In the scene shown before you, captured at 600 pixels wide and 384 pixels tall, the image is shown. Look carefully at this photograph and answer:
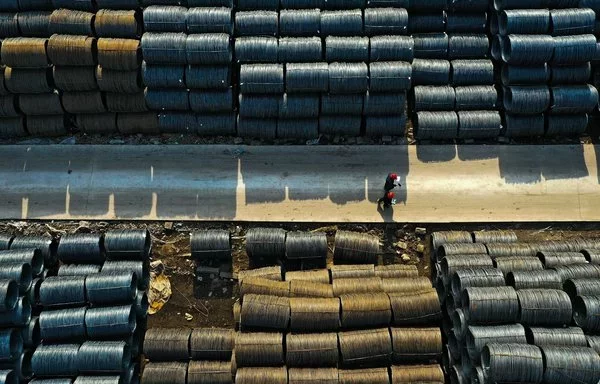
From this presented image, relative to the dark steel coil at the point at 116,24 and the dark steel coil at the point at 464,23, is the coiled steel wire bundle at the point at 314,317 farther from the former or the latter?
the dark steel coil at the point at 464,23

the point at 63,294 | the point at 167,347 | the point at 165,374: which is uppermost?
the point at 63,294

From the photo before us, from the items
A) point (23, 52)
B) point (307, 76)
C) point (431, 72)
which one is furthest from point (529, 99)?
point (23, 52)

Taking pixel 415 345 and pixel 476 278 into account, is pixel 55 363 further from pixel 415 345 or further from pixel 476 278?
pixel 476 278

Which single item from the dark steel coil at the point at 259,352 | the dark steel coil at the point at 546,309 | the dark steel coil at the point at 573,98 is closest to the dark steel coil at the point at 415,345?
the dark steel coil at the point at 546,309

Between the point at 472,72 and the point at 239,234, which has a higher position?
the point at 472,72

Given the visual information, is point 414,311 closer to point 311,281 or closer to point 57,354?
point 311,281

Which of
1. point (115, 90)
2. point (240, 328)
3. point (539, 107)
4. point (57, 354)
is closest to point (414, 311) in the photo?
point (240, 328)

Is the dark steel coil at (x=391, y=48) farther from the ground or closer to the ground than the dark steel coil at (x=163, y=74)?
farther from the ground
